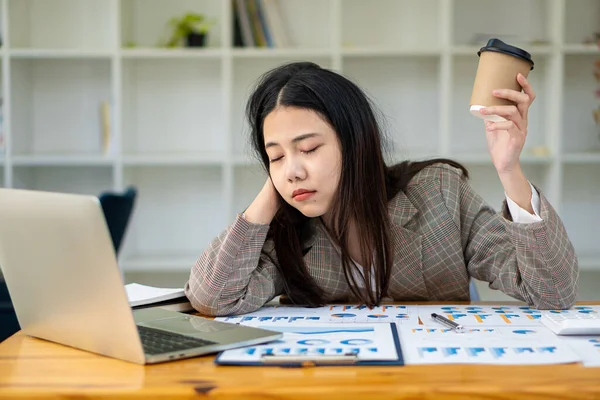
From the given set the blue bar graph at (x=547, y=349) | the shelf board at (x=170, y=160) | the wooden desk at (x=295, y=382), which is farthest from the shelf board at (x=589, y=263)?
the wooden desk at (x=295, y=382)

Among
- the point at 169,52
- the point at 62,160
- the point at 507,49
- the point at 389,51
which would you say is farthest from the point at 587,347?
the point at 62,160

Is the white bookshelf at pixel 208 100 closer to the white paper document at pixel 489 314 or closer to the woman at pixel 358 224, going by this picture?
the woman at pixel 358 224

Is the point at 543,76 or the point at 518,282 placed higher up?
the point at 543,76

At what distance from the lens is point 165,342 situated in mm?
1063

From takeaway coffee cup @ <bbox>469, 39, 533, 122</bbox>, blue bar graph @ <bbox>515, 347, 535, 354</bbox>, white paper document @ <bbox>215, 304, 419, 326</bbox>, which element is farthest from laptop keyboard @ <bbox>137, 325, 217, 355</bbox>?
takeaway coffee cup @ <bbox>469, 39, 533, 122</bbox>

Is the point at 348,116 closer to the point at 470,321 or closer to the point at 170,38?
the point at 470,321

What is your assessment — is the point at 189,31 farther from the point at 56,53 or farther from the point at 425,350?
the point at 425,350

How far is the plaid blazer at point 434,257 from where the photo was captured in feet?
4.42

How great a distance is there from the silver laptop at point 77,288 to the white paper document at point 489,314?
323mm

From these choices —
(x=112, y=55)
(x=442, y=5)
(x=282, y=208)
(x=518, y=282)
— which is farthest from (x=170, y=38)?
(x=518, y=282)

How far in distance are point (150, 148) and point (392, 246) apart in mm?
2231

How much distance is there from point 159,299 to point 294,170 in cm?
Result: 37

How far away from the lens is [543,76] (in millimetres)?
3414

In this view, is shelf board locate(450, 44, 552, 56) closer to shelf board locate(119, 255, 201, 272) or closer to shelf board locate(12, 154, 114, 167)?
shelf board locate(119, 255, 201, 272)
